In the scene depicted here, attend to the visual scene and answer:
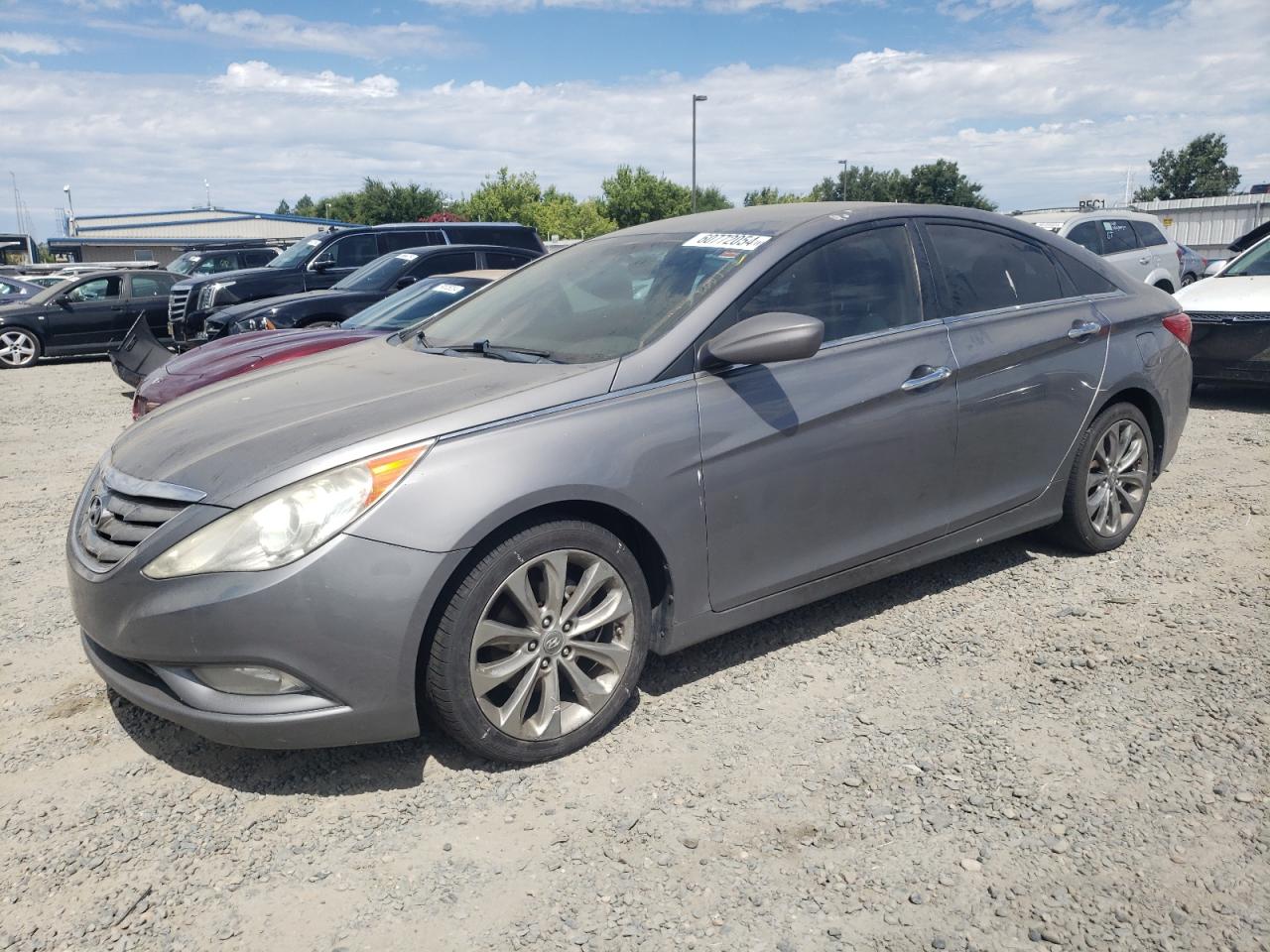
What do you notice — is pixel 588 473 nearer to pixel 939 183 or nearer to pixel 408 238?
pixel 408 238

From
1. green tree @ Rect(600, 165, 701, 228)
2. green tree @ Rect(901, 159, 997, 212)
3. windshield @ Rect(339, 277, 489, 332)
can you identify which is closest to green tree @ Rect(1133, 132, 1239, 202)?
green tree @ Rect(901, 159, 997, 212)

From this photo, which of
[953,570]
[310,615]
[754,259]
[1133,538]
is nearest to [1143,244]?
[1133,538]

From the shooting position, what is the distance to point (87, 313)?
647 inches

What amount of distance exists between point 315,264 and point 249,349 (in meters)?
7.46

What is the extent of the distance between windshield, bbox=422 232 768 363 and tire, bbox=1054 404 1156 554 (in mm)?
1979

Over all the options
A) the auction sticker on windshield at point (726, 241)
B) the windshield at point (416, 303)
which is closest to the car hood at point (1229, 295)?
the windshield at point (416, 303)

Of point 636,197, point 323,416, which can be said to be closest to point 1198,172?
point 636,197

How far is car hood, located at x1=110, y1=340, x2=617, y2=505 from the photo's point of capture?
2.88 m

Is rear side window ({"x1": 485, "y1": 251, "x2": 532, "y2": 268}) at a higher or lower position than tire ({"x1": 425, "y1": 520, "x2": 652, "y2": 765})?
higher

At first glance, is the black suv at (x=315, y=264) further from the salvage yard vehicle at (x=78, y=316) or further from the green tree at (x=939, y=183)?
the green tree at (x=939, y=183)

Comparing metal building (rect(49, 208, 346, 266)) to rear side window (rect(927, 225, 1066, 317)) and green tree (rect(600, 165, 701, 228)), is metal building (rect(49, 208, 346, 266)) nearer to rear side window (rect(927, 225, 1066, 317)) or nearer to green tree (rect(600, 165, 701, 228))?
green tree (rect(600, 165, 701, 228))

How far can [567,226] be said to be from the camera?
6881 centimetres

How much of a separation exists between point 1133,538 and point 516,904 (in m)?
3.95

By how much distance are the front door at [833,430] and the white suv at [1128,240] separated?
9793 millimetres
